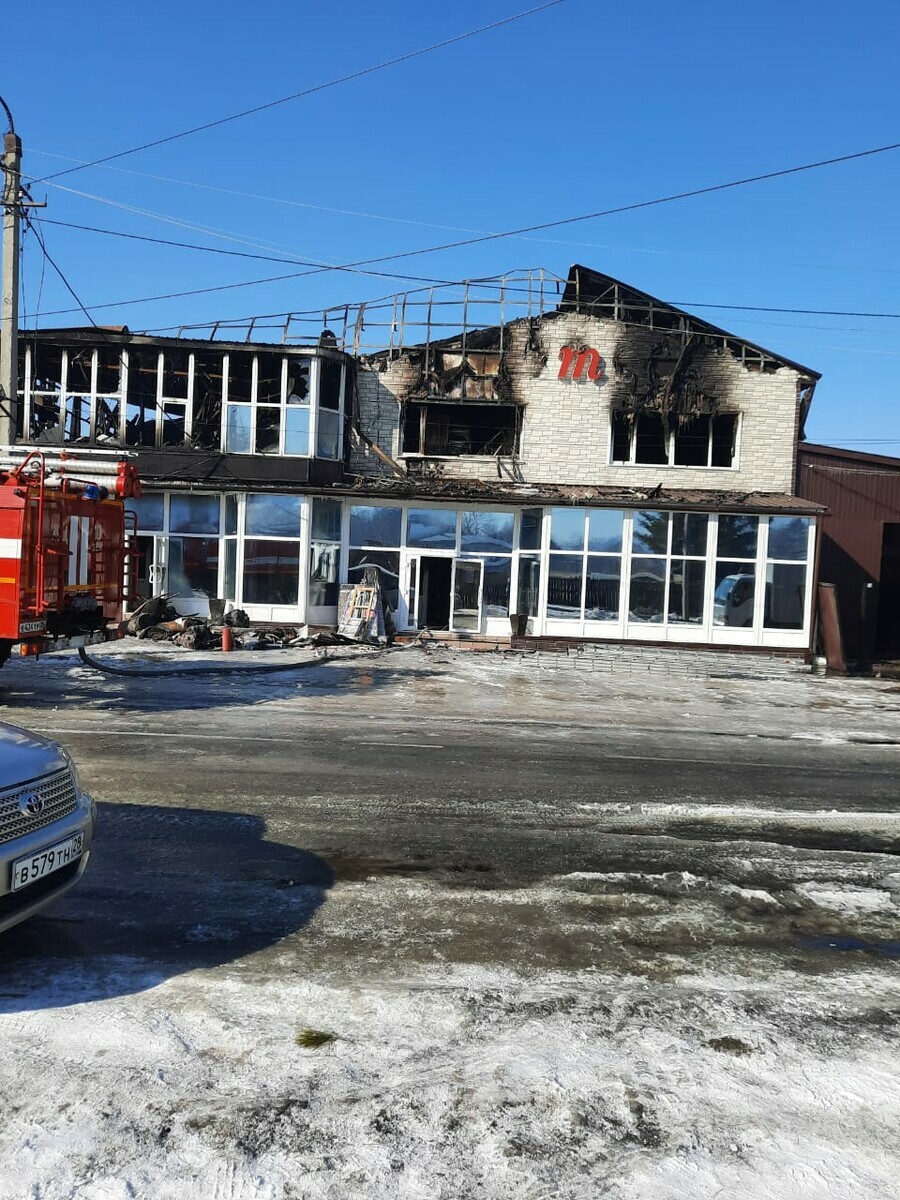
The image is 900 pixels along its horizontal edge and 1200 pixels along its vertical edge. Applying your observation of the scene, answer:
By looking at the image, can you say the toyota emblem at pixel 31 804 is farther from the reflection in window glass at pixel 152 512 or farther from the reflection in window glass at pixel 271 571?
the reflection in window glass at pixel 152 512

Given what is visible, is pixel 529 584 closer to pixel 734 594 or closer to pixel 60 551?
pixel 734 594

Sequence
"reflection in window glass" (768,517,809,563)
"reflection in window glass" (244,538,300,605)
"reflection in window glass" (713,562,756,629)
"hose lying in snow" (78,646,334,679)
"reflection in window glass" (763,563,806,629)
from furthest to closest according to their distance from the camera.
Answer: "reflection in window glass" (244,538,300,605)
"reflection in window glass" (713,562,756,629)
"reflection in window glass" (763,563,806,629)
"reflection in window glass" (768,517,809,563)
"hose lying in snow" (78,646,334,679)

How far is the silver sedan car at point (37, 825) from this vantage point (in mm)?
4262

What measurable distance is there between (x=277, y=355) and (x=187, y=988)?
72.0ft

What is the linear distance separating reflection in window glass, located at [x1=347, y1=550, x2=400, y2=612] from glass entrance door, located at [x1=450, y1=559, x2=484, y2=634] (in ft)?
5.05

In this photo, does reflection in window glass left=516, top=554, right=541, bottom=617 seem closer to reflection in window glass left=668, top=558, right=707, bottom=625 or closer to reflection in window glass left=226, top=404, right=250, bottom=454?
reflection in window glass left=668, top=558, right=707, bottom=625

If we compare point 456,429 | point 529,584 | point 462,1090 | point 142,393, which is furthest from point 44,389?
point 462,1090

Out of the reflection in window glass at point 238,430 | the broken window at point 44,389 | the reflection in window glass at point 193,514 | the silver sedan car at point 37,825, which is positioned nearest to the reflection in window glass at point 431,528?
the reflection in window glass at point 238,430

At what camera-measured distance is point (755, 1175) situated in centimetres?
311

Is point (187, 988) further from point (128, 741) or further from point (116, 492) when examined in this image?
point (116, 492)

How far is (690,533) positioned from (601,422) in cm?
406

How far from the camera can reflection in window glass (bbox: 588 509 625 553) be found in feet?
79.0

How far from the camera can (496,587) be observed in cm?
2495

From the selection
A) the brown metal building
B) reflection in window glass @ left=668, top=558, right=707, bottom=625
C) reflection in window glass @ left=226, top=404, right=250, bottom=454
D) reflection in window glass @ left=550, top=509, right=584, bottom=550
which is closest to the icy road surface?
reflection in window glass @ left=668, top=558, right=707, bottom=625
